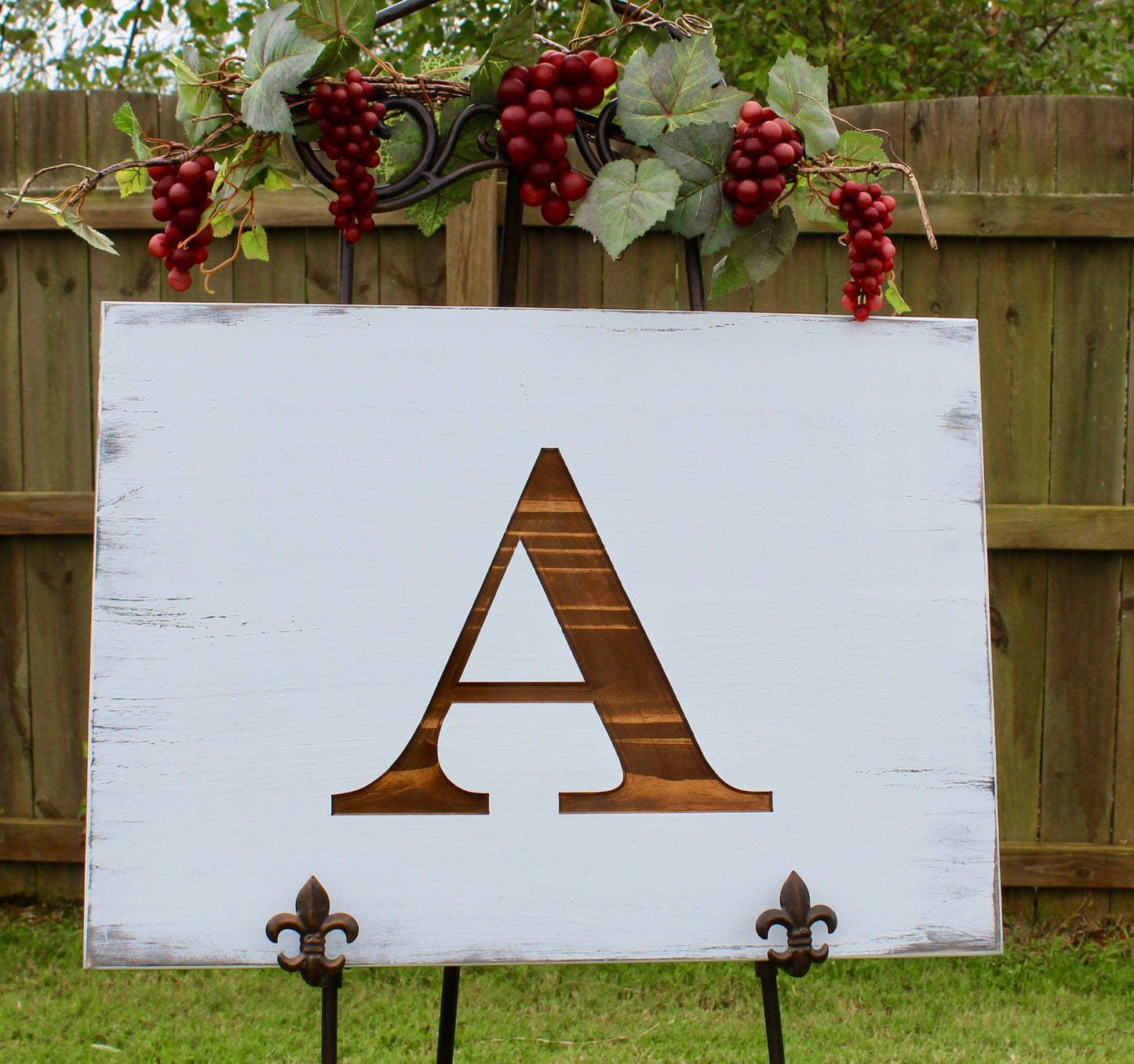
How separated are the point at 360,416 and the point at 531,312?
0.57ft

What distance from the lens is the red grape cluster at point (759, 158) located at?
2.58 ft

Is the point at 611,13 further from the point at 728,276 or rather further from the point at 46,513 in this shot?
the point at 46,513

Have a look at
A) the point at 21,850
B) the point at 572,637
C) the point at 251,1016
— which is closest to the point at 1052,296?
the point at 572,637

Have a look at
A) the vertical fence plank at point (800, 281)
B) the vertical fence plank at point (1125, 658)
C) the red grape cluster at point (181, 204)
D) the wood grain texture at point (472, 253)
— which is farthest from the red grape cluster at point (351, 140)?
the vertical fence plank at point (1125, 658)

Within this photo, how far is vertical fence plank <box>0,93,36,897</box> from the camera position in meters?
1.94

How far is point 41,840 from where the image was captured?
76.5 inches

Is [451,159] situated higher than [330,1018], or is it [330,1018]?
[451,159]

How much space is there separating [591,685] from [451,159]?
0.50 m

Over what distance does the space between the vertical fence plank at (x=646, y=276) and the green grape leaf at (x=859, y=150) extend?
1069 millimetres

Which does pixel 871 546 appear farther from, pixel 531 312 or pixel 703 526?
pixel 531 312

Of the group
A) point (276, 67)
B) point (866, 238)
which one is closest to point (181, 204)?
point (276, 67)

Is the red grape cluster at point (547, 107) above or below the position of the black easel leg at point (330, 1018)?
above

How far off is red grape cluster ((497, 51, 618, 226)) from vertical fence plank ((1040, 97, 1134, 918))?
1457mm

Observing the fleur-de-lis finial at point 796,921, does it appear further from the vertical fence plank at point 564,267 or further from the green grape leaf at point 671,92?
the vertical fence plank at point 564,267
